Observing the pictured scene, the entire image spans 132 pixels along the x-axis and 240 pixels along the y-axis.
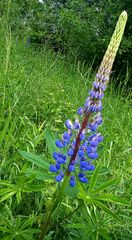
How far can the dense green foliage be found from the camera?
744 centimetres

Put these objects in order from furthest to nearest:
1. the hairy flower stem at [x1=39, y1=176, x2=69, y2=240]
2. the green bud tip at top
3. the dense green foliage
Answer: the dense green foliage, the hairy flower stem at [x1=39, y1=176, x2=69, y2=240], the green bud tip at top

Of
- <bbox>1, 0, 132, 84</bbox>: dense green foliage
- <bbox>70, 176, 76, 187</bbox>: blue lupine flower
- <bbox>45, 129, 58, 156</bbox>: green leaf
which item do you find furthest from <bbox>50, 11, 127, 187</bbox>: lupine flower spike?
<bbox>1, 0, 132, 84</bbox>: dense green foliage

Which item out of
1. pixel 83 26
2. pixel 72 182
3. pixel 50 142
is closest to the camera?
pixel 72 182

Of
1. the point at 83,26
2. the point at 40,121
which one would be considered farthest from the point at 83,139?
the point at 83,26

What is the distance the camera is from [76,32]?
309 inches

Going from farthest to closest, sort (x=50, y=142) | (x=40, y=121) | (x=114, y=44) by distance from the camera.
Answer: (x=40, y=121)
(x=50, y=142)
(x=114, y=44)

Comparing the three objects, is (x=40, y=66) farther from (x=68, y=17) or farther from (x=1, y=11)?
(x=68, y=17)

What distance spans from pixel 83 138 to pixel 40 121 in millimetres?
1625

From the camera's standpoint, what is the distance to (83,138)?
1530 millimetres

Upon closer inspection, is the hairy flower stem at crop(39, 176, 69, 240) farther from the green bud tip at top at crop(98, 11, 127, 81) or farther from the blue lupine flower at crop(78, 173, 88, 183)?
the green bud tip at top at crop(98, 11, 127, 81)

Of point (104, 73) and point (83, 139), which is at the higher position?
point (104, 73)

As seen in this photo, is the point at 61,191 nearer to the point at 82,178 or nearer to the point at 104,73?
the point at 82,178

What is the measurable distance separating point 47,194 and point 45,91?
1.50 meters

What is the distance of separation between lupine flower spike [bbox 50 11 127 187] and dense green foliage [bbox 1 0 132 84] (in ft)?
18.4
